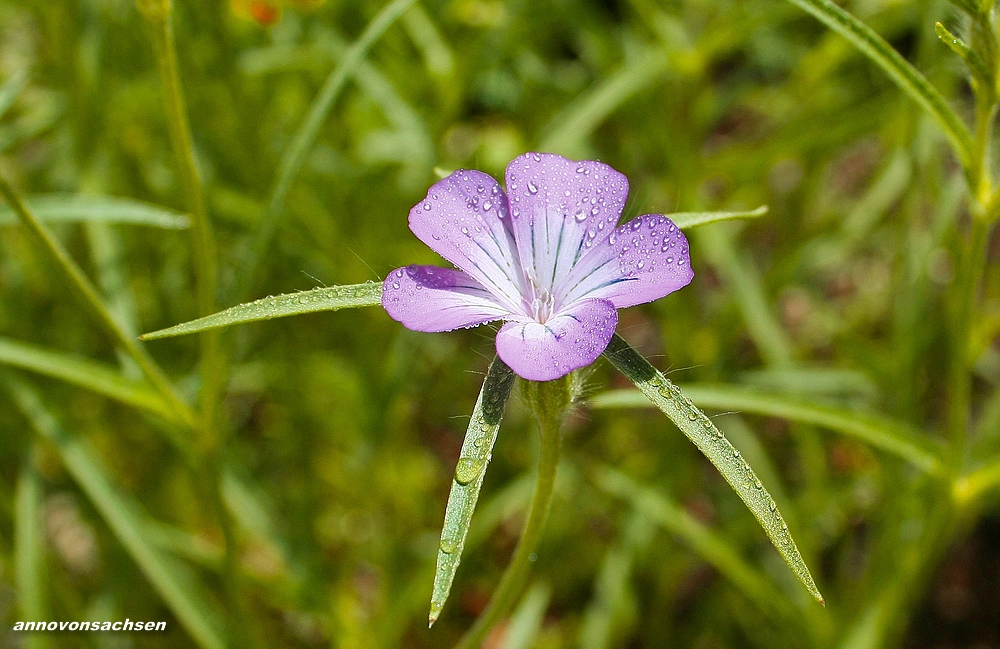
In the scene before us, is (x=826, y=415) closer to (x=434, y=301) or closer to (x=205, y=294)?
(x=434, y=301)

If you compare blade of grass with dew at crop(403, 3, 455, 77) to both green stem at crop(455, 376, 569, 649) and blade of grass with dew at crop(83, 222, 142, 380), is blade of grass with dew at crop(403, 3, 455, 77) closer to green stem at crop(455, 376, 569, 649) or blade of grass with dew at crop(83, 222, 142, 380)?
blade of grass with dew at crop(83, 222, 142, 380)

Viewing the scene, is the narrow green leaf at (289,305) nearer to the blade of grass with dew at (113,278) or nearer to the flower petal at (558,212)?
the flower petal at (558,212)

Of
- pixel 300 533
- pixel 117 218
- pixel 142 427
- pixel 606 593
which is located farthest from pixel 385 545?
pixel 117 218

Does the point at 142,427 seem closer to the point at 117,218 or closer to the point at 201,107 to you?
the point at 201,107

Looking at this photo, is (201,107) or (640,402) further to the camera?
(201,107)

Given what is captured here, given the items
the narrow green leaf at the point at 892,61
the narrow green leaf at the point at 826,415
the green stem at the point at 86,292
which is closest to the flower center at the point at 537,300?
the narrow green leaf at the point at 826,415

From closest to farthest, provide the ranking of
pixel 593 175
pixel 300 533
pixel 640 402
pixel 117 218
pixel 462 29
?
1. pixel 593 175
2. pixel 640 402
3. pixel 117 218
4. pixel 300 533
5. pixel 462 29
